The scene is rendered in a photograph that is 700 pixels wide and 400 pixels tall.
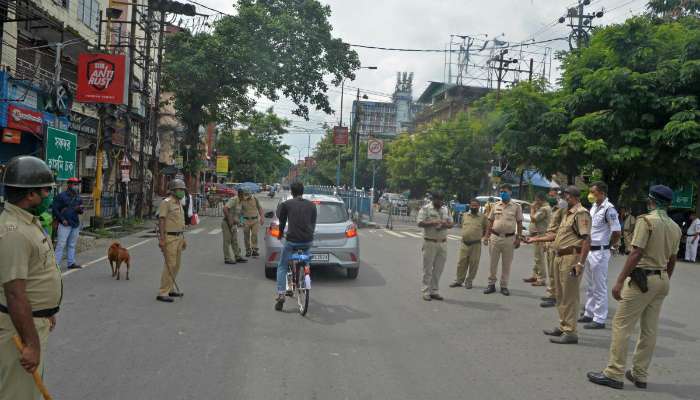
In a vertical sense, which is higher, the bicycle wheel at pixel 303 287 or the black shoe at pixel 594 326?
the bicycle wheel at pixel 303 287

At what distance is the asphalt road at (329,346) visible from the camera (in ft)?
16.3

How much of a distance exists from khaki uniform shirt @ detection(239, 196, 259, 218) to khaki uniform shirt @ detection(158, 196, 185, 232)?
4.82 meters

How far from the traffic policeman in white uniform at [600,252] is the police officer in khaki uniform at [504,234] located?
2.08 metres

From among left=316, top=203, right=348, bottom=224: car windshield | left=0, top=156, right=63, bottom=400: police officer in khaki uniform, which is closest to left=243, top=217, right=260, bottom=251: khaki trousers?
left=316, top=203, right=348, bottom=224: car windshield

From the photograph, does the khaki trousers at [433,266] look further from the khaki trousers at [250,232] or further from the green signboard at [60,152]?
the green signboard at [60,152]

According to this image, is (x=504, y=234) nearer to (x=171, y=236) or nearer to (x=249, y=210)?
(x=171, y=236)

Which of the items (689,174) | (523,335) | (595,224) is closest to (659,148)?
(689,174)

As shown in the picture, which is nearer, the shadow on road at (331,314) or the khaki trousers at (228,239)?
the shadow on road at (331,314)

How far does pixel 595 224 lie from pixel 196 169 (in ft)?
83.0

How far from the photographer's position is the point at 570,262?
693 cm

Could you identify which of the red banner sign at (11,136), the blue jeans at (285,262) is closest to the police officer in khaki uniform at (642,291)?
the blue jeans at (285,262)

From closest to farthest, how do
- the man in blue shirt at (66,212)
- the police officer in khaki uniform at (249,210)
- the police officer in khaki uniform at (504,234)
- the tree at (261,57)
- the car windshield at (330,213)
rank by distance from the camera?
the police officer in khaki uniform at (504,234)
the man in blue shirt at (66,212)
the car windshield at (330,213)
the police officer in khaki uniform at (249,210)
the tree at (261,57)

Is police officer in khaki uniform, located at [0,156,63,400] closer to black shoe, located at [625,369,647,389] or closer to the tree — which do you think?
black shoe, located at [625,369,647,389]

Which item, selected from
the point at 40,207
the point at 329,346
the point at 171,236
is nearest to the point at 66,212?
the point at 171,236
